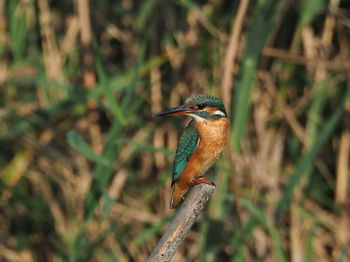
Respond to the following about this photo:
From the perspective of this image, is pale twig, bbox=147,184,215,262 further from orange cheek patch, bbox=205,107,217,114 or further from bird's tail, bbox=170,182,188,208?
orange cheek patch, bbox=205,107,217,114

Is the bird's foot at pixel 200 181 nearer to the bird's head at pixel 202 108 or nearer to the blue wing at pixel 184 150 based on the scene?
the blue wing at pixel 184 150

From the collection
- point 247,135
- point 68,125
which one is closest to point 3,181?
point 68,125

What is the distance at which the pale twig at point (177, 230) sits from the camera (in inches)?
64.6

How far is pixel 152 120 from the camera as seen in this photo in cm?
355

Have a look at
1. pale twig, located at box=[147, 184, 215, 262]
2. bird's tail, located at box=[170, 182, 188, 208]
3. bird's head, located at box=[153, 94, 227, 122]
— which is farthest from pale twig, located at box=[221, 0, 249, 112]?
pale twig, located at box=[147, 184, 215, 262]

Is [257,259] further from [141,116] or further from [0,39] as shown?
[0,39]

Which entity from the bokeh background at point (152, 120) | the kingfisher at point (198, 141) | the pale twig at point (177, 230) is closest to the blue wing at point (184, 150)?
the kingfisher at point (198, 141)

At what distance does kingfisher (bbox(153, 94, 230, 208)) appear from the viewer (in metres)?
2.31

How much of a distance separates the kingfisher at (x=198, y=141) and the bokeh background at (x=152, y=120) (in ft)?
2.60

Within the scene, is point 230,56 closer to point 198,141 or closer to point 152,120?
point 198,141

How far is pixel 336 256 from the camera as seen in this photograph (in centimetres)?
348

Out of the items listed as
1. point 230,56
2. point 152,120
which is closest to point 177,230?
point 230,56

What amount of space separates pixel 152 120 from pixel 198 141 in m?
1.20

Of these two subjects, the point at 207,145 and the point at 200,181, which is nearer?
the point at 200,181
